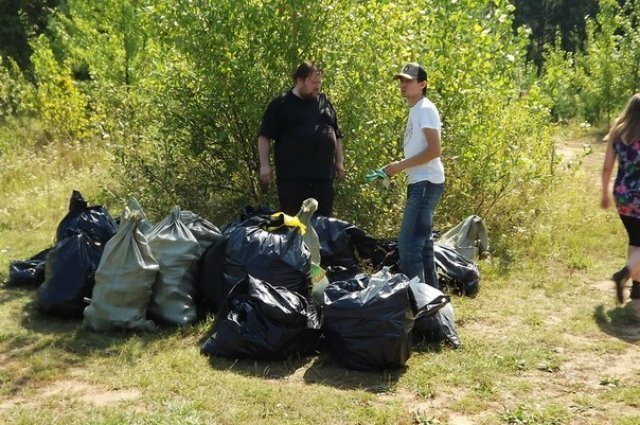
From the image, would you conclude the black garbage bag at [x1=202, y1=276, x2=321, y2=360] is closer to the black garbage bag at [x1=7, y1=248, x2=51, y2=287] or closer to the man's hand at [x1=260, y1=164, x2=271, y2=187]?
the man's hand at [x1=260, y1=164, x2=271, y2=187]

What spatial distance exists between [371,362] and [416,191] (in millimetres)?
1201

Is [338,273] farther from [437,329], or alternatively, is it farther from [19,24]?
[19,24]

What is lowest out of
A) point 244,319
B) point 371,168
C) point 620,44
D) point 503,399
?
point 503,399

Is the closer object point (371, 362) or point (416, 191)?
point (371, 362)

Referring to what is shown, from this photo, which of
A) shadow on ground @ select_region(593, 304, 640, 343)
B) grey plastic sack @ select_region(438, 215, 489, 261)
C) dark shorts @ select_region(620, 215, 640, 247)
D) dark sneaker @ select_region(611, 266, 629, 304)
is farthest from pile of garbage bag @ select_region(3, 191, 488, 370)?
dark shorts @ select_region(620, 215, 640, 247)

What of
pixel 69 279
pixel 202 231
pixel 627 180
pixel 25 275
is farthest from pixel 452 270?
pixel 25 275

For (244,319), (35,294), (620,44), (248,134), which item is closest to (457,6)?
(248,134)

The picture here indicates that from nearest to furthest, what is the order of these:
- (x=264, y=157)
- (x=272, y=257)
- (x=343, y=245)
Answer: (x=272, y=257)
(x=264, y=157)
(x=343, y=245)

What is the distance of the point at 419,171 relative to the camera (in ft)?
14.7

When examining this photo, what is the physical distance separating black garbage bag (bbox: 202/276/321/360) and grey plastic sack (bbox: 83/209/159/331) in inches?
24.0

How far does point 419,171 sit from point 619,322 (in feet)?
5.68

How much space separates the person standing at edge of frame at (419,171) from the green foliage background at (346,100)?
1493 mm

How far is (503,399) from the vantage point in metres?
3.58

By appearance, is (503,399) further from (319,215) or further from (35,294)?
(35,294)
